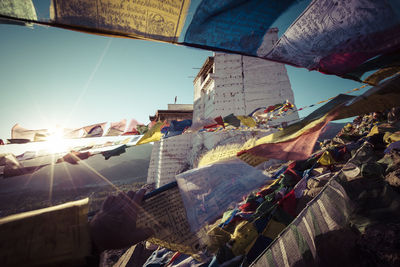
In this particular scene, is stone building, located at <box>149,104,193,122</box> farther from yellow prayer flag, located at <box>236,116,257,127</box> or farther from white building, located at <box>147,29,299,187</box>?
yellow prayer flag, located at <box>236,116,257,127</box>

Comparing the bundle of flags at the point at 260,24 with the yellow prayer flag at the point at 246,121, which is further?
the yellow prayer flag at the point at 246,121

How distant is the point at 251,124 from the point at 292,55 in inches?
125

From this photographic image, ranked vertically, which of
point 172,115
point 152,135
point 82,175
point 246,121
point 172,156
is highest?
point 172,115

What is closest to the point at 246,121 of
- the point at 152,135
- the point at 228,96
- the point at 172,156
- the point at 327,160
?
the point at 327,160

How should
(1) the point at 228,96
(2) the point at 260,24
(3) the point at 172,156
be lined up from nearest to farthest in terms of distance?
(2) the point at 260,24 < (1) the point at 228,96 < (3) the point at 172,156

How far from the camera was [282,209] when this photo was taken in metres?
2.54

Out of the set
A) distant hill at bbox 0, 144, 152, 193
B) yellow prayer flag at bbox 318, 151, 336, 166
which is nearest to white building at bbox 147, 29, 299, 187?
yellow prayer flag at bbox 318, 151, 336, 166

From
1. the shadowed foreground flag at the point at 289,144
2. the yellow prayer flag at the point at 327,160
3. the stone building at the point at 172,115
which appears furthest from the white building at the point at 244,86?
the shadowed foreground flag at the point at 289,144

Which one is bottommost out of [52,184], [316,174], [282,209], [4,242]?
[52,184]

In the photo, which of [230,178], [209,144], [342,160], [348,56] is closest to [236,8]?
[348,56]

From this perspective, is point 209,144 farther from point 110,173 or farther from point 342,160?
point 110,173

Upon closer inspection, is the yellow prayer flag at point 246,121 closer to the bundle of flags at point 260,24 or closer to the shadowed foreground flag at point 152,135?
the shadowed foreground flag at point 152,135

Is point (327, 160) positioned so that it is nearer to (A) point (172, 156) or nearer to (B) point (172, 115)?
(A) point (172, 156)

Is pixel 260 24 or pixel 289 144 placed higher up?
pixel 260 24
